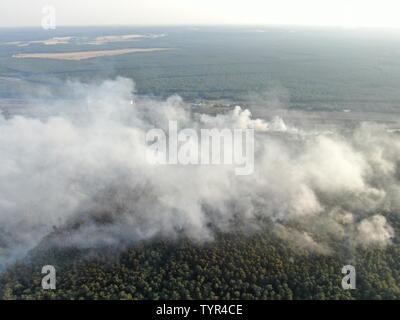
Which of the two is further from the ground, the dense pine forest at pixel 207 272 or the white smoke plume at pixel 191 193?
the white smoke plume at pixel 191 193

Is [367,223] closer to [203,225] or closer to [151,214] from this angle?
[203,225]

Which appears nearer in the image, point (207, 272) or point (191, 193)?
point (207, 272)

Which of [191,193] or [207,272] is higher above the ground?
[191,193]

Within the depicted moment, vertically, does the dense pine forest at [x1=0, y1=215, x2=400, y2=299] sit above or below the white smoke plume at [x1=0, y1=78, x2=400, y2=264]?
below

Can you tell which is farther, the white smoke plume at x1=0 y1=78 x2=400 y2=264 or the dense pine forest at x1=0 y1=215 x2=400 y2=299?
the white smoke plume at x1=0 y1=78 x2=400 y2=264

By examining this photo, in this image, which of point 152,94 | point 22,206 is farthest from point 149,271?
point 152,94
